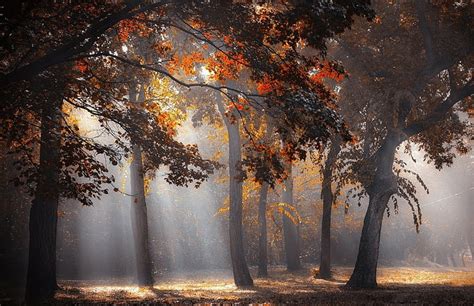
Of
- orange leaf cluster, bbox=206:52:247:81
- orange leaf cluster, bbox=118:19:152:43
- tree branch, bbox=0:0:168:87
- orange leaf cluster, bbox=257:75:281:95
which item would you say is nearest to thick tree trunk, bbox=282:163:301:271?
orange leaf cluster, bbox=206:52:247:81

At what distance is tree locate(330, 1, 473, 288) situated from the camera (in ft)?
49.4

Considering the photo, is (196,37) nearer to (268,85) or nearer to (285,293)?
(268,85)

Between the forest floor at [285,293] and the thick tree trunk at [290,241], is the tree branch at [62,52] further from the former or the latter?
the thick tree trunk at [290,241]

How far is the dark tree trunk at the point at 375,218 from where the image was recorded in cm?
1590

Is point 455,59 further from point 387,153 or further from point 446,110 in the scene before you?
point 387,153

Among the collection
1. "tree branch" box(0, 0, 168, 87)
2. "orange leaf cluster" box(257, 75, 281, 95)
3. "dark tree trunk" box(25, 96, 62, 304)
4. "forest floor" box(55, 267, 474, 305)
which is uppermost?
"tree branch" box(0, 0, 168, 87)

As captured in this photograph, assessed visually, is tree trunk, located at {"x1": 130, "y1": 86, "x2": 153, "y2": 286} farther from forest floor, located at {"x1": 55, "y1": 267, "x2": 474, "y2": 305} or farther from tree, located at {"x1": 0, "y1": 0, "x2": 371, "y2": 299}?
tree, located at {"x1": 0, "y1": 0, "x2": 371, "y2": 299}

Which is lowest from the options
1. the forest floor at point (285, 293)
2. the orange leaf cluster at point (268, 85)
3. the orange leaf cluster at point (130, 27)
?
the forest floor at point (285, 293)

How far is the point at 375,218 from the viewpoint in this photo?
16.1 meters

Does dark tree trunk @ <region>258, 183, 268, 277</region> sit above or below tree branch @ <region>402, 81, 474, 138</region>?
below

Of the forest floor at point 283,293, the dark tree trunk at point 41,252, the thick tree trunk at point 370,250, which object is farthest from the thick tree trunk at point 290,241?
the dark tree trunk at point 41,252

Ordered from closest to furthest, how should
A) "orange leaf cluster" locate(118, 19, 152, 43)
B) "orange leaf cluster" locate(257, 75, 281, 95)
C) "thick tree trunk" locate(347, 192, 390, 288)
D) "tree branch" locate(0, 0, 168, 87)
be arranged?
"tree branch" locate(0, 0, 168, 87)
"orange leaf cluster" locate(257, 75, 281, 95)
"orange leaf cluster" locate(118, 19, 152, 43)
"thick tree trunk" locate(347, 192, 390, 288)

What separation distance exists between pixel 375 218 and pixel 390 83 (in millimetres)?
4555

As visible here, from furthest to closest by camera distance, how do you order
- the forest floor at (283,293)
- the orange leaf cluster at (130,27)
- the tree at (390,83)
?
the tree at (390,83) < the forest floor at (283,293) < the orange leaf cluster at (130,27)
